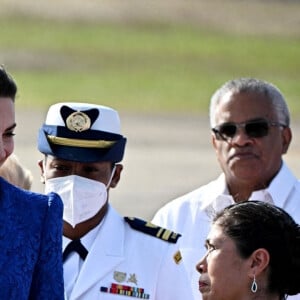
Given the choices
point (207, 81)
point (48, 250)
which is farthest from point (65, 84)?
point (48, 250)

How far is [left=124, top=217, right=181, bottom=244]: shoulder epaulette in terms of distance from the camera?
5.26m

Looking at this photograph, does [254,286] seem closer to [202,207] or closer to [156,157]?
[202,207]

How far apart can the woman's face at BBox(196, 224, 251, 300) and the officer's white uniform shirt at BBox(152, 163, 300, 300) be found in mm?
1186

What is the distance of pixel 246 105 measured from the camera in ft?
21.0

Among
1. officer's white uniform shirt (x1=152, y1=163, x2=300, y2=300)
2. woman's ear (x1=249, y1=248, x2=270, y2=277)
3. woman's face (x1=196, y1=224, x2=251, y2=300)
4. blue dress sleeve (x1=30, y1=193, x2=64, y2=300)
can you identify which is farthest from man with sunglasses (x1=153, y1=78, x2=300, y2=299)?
blue dress sleeve (x1=30, y1=193, x2=64, y2=300)

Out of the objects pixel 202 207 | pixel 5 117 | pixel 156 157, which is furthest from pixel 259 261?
pixel 156 157

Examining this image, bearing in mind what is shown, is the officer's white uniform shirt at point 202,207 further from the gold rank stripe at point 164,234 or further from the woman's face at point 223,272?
the woman's face at point 223,272

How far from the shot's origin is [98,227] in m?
5.29

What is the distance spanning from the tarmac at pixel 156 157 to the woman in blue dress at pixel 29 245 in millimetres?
11737

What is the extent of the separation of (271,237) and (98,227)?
94cm

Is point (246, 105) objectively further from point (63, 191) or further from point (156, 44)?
point (156, 44)

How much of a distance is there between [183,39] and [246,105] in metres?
33.9

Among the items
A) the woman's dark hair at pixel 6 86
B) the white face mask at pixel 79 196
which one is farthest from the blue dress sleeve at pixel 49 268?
the white face mask at pixel 79 196

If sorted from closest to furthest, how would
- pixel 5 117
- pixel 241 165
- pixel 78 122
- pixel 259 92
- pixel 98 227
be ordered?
pixel 5 117, pixel 98 227, pixel 78 122, pixel 241 165, pixel 259 92
